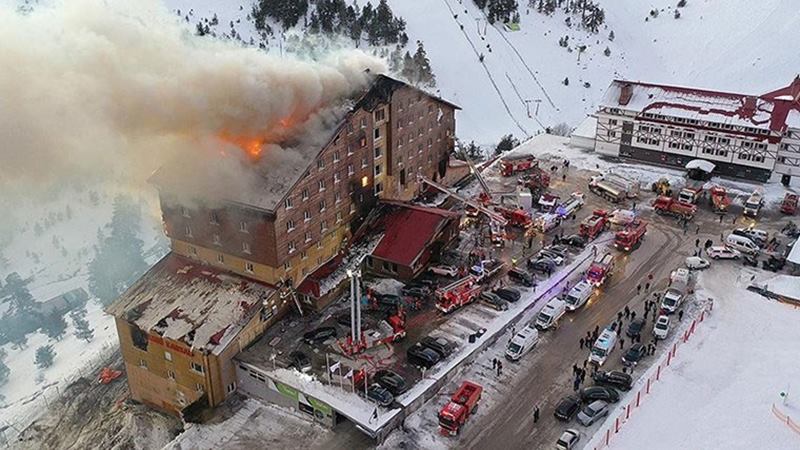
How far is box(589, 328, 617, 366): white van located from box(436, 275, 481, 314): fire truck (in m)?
7.99

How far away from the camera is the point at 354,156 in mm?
47406

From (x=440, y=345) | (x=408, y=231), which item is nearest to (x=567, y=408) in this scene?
(x=440, y=345)

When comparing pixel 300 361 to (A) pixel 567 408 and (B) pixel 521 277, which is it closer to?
(A) pixel 567 408

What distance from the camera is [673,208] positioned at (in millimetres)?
57000

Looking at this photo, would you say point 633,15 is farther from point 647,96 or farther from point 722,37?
point 647,96

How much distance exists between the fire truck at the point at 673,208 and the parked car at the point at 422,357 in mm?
27346

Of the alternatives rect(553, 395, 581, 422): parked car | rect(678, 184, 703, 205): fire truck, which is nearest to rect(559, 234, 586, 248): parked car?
rect(678, 184, 703, 205): fire truck

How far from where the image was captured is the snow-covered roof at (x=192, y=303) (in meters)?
39.7

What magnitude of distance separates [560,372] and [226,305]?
752 inches

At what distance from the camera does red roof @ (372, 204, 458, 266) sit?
1843 inches

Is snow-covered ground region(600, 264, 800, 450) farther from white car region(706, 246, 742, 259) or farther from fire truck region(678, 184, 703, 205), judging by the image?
fire truck region(678, 184, 703, 205)

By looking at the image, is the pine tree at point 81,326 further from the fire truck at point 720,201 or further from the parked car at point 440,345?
the fire truck at point 720,201

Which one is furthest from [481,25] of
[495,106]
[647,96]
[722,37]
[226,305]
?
[226,305]

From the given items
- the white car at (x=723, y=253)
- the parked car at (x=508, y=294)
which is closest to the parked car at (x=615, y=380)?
the parked car at (x=508, y=294)
